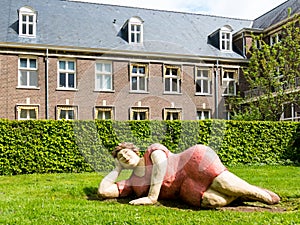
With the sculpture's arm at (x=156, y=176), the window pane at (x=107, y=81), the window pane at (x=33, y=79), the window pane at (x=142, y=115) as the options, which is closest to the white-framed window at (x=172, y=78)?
the window pane at (x=142, y=115)

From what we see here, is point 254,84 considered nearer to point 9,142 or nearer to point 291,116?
point 291,116

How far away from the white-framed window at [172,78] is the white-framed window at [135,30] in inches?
105

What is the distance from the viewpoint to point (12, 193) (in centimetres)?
782

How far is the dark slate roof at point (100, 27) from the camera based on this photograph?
76.2 feet

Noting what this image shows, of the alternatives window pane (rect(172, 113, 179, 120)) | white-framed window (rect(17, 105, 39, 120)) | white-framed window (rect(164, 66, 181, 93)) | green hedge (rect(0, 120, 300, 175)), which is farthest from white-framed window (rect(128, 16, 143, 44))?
green hedge (rect(0, 120, 300, 175))

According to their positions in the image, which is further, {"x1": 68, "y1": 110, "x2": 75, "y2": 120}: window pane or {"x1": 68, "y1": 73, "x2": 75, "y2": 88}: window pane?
{"x1": 68, "y1": 73, "x2": 75, "y2": 88}: window pane

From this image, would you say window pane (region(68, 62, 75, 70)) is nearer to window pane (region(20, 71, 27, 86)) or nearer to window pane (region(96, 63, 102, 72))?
window pane (region(96, 63, 102, 72))

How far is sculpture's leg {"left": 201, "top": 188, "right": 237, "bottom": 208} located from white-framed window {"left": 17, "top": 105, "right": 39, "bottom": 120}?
17.9 meters

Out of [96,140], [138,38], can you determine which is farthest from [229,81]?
[96,140]

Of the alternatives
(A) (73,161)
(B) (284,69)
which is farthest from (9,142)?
(B) (284,69)

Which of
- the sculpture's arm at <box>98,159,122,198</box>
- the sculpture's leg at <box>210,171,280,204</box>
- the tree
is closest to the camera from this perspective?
the sculpture's leg at <box>210,171,280,204</box>

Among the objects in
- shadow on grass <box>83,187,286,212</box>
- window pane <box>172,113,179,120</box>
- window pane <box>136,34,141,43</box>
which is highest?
window pane <box>136,34,141,43</box>

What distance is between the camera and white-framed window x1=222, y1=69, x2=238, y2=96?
2631cm

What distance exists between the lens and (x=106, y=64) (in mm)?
21453
